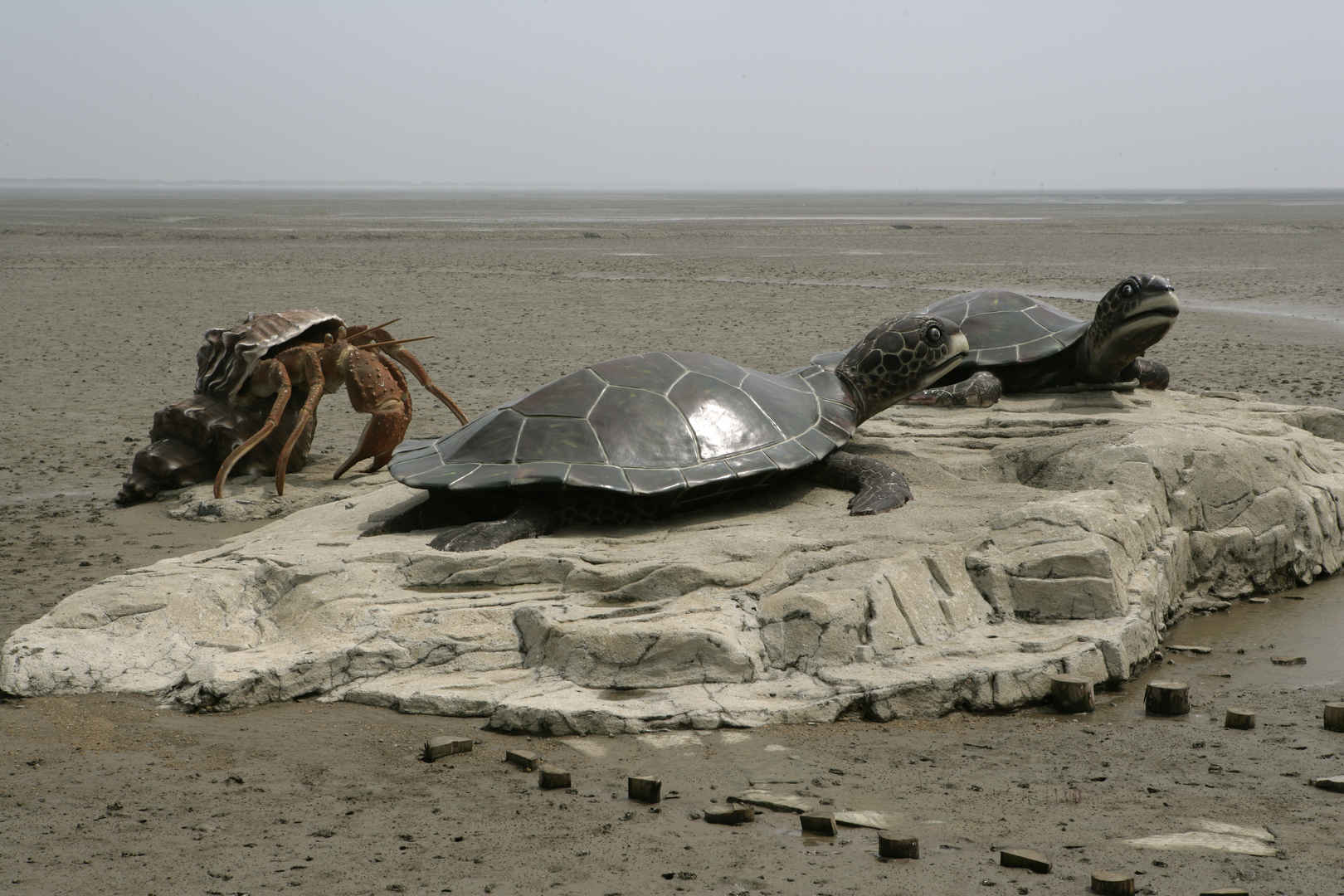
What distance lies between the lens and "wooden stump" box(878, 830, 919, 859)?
12.6 ft

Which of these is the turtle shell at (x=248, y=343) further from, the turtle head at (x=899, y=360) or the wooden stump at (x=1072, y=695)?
the wooden stump at (x=1072, y=695)

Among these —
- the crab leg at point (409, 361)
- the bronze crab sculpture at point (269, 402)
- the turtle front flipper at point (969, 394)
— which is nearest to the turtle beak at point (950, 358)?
the turtle front flipper at point (969, 394)

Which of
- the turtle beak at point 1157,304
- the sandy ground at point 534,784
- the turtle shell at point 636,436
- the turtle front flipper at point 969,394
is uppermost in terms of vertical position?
the turtle beak at point 1157,304

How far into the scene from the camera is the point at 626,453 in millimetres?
6336

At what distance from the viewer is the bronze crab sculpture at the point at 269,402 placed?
354 inches

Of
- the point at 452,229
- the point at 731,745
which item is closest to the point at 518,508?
the point at 731,745

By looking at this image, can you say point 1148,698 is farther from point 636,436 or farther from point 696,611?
point 636,436

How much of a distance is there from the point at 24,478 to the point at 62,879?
267 inches

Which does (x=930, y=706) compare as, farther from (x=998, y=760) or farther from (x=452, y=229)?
(x=452, y=229)

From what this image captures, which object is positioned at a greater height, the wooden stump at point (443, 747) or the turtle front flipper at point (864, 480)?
the turtle front flipper at point (864, 480)

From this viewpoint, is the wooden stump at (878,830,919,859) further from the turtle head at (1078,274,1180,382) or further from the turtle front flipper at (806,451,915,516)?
the turtle head at (1078,274,1180,382)

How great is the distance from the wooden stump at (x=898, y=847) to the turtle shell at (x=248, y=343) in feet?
20.4

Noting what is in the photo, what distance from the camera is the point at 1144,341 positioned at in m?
9.28

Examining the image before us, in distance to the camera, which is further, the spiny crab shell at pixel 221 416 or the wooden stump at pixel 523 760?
the spiny crab shell at pixel 221 416
